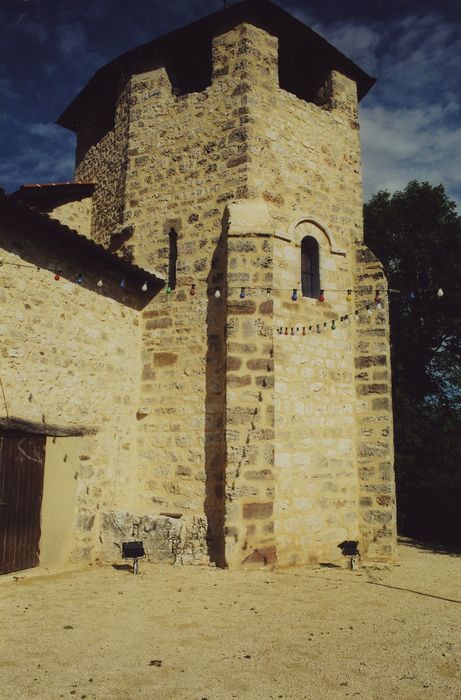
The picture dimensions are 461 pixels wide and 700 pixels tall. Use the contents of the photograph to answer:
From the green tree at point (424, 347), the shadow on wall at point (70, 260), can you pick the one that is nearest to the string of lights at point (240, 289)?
the shadow on wall at point (70, 260)

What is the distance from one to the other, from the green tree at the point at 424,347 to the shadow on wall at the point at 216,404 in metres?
6.65

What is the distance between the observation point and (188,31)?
9625mm

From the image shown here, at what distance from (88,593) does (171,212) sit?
604cm

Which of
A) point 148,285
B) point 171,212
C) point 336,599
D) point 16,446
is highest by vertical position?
point 171,212

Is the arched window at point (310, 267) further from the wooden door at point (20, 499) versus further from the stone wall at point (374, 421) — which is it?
the wooden door at point (20, 499)

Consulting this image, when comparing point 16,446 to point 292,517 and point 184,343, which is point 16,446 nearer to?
point 184,343

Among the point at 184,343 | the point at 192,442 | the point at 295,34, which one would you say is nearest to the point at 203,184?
the point at 184,343

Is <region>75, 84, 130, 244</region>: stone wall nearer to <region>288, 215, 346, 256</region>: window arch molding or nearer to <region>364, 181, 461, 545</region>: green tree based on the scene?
<region>288, 215, 346, 256</region>: window arch molding

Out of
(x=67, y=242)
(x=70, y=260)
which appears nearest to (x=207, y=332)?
(x=70, y=260)

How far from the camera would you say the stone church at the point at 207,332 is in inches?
288

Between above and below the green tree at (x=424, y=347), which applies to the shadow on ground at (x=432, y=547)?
below

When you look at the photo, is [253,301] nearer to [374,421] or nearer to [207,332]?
[207,332]

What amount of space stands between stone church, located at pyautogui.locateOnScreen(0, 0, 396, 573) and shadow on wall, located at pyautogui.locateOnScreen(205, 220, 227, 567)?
0.10 ft

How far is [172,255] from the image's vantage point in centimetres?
921
